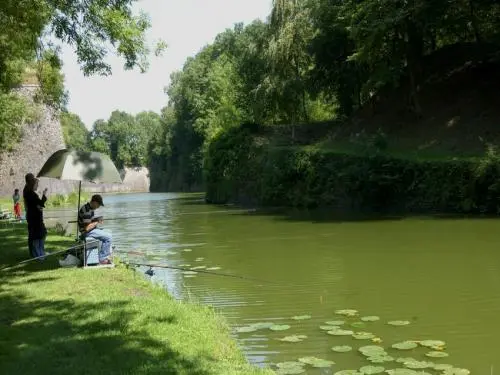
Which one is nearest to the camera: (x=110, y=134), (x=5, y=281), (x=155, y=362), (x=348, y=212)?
(x=155, y=362)

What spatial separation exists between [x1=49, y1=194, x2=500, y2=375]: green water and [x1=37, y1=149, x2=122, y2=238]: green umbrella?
2.43m

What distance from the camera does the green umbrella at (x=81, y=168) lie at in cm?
1157

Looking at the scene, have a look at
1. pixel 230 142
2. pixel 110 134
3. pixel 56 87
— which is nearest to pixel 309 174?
pixel 230 142

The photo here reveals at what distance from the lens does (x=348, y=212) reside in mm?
29203

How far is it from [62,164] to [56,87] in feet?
28.3

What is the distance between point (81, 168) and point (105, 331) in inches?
216

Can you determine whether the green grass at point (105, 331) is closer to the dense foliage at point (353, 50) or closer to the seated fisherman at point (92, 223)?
the seated fisherman at point (92, 223)

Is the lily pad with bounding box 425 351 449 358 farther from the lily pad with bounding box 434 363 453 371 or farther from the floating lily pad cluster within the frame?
the lily pad with bounding box 434 363 453 371

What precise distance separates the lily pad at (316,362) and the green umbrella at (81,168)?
652cm

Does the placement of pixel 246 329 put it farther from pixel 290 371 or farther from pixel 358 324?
pixel 290 371

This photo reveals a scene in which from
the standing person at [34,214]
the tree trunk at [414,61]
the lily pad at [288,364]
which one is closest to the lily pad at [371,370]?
the lily pad at [288,364]

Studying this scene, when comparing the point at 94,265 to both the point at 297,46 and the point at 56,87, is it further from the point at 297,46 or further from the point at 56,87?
the point at 297,46

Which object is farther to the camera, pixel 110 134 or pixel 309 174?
pixel 110 134

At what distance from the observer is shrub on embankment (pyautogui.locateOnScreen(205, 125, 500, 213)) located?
24453 millimetres
